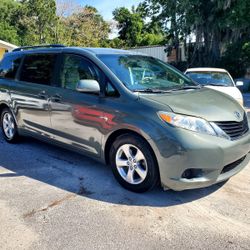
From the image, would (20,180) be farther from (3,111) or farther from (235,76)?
(235,76)

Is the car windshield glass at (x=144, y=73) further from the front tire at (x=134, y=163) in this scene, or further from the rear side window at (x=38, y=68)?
the rear side window at (x=38, y=68)

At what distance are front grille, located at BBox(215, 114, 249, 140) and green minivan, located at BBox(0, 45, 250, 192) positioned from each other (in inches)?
0.5

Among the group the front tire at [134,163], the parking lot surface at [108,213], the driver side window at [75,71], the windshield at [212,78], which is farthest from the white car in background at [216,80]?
the front tire at [134,163]

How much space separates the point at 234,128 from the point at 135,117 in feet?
3.78

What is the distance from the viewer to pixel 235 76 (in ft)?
70.5

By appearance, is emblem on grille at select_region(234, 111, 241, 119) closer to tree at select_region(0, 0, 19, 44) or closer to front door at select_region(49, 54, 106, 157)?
front door at select_region(49, 54, 106, 157)

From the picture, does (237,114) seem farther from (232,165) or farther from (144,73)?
(144,73)

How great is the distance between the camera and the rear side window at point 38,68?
205 inches

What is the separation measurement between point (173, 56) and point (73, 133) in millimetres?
22831

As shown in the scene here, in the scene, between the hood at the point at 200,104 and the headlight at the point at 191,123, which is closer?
the headlight at the point at 191,123

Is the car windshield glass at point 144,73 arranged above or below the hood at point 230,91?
above

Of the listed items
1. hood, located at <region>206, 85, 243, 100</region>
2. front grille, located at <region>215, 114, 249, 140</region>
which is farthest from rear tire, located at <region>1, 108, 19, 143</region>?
hood, located at <region>206, 85, 243, 100</region>

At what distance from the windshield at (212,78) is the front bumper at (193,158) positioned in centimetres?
568

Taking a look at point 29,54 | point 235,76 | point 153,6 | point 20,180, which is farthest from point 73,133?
point 153,6
